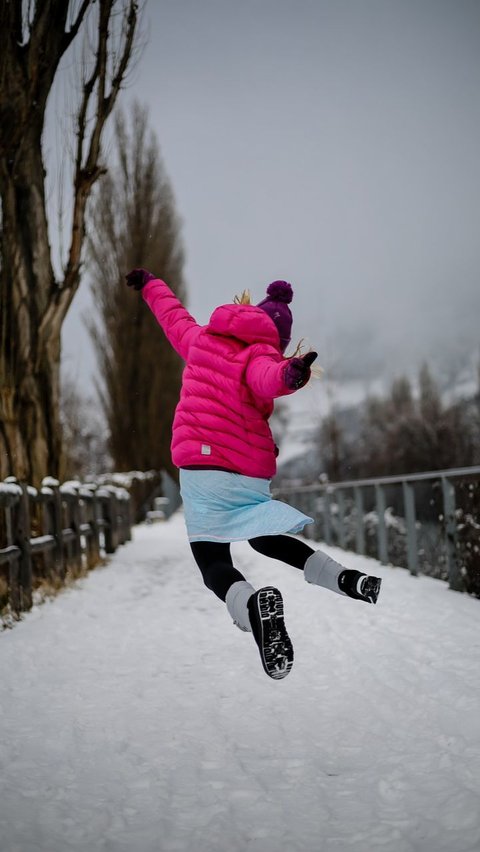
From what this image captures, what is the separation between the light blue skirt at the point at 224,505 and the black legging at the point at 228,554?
0.07 meters

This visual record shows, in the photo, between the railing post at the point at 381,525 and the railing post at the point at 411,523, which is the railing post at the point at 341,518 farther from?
the railing post at the point at 411,523

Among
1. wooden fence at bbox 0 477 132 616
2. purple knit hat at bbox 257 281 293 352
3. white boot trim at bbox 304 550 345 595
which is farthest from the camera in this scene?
wooden fence at bbox 0 477 132 616

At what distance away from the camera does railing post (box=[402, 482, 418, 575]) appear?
729 centimetres

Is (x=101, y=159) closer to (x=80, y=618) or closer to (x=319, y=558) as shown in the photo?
(x=80, y=618)

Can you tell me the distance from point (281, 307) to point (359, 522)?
7078mm

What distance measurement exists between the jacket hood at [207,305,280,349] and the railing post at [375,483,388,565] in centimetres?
560

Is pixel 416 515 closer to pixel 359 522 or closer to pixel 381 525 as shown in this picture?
pixel 381 525

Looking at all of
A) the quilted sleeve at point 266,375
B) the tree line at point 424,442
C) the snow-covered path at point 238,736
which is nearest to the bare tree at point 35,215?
the snow-covered path at point 238,736

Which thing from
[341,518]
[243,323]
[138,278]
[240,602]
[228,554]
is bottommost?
[341,518]

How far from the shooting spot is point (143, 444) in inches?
985

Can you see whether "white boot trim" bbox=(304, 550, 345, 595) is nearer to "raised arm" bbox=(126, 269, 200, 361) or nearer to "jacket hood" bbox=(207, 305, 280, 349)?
"jacket hood" bbox=(207, 305, 280, 349)

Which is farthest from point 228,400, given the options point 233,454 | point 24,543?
point 24,543

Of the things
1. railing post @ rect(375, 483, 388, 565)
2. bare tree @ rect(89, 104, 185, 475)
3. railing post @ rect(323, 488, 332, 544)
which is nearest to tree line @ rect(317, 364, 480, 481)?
bare tree @ rect(89, 104, 185, 475)

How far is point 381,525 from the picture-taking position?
866cm
